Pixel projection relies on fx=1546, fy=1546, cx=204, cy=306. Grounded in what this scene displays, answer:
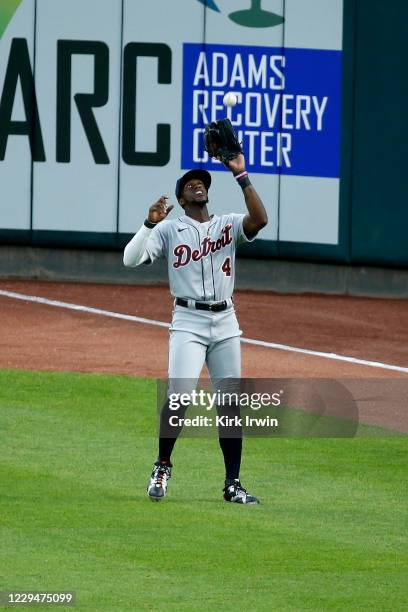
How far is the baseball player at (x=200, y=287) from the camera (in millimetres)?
8898

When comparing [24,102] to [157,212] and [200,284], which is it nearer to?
[157,212]

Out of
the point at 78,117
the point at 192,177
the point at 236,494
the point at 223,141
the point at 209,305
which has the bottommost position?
the point at 236,494

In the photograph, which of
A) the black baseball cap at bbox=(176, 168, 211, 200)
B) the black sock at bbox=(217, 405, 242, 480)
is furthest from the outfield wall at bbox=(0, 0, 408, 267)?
the black sock at bbox=(217, 405, 242, 480)

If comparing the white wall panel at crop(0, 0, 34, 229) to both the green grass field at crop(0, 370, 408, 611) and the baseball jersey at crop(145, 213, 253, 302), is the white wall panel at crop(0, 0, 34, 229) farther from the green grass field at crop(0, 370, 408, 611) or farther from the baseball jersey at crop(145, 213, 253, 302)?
the baseball jersey at crop(145, 213, 253, 302)

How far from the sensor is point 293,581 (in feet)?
24.1

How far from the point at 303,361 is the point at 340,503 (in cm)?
546

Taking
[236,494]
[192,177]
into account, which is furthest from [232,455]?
[192,177]

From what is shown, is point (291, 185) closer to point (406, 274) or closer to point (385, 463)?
point (406, 274)

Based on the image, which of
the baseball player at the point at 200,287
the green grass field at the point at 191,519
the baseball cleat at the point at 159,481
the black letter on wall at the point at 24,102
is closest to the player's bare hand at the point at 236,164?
the baseball player at the point at 200,287

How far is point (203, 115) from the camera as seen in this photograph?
18.3 meters

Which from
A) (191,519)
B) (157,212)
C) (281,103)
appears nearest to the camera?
(191,519)

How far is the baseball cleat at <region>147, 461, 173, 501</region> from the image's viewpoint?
896cm

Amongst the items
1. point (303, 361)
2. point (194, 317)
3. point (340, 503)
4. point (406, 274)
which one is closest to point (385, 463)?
point (340, 503)

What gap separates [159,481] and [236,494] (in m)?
0.45
